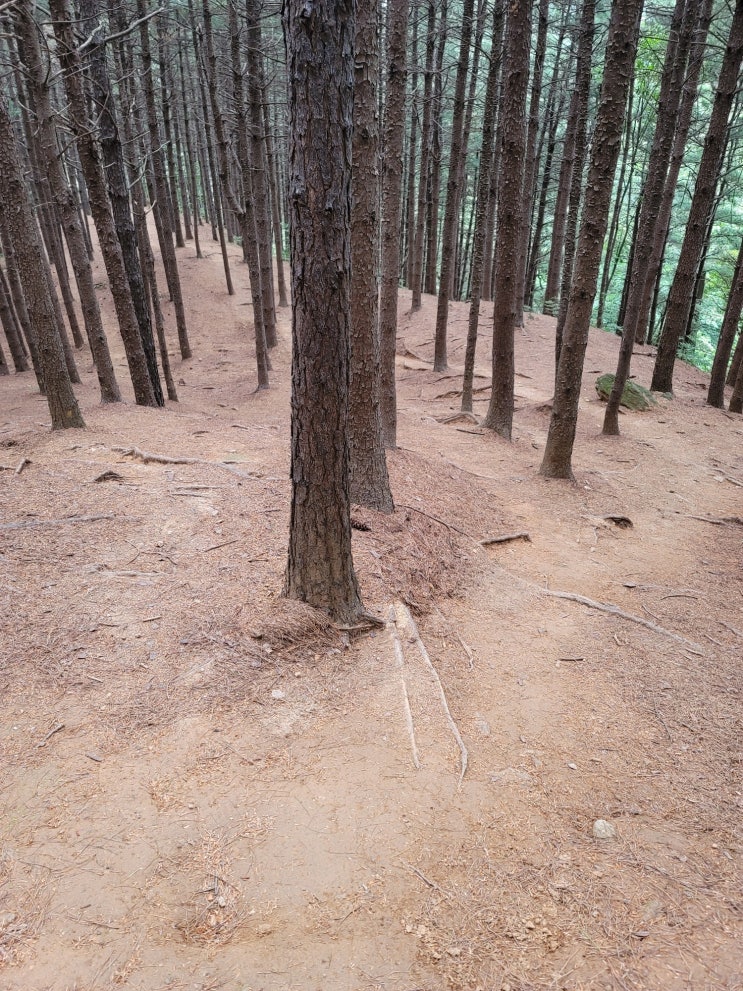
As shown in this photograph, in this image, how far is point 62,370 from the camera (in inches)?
307

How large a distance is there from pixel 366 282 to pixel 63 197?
7772 millimetres

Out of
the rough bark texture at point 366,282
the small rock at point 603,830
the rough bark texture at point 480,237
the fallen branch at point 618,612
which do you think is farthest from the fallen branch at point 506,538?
the rough bark texture at point 480,237

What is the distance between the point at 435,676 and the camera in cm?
383

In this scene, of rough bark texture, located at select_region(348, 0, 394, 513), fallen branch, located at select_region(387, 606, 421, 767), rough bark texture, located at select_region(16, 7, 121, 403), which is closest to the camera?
fallen branch, located at select_region(387, 606, 421, 767)

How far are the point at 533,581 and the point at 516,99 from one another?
7.21 meters

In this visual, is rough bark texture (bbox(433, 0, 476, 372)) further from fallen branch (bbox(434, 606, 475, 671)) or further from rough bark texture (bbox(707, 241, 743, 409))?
fallen branch (bbox(434, 606, 475, 671))

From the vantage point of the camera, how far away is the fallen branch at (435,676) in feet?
10.8

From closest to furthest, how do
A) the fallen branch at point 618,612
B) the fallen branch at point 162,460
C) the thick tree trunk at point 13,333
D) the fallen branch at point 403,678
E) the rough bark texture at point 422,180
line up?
1. the fallen branch at point 403,678
2. the fallen branch at point 618,612
3. the fallen branch at point 162,460
4. the thick tree trunk at point 13,333
5. the rough bark texture at point 422,180

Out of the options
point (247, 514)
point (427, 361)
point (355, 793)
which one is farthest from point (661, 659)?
point (427, 361)

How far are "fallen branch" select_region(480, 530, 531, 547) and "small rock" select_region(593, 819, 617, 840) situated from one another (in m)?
3.68

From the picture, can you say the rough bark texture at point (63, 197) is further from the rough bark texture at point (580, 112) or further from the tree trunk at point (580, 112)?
the rough bark texture at point (580, 112)

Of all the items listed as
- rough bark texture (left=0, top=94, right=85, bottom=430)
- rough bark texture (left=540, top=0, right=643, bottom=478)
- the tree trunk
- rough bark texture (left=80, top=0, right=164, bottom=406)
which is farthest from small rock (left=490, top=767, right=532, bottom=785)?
rough bark texture (left=80, top=0, right=164, bottom=406)

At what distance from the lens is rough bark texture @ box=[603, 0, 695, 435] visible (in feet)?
34.8

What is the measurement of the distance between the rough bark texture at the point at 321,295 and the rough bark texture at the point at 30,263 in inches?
224
